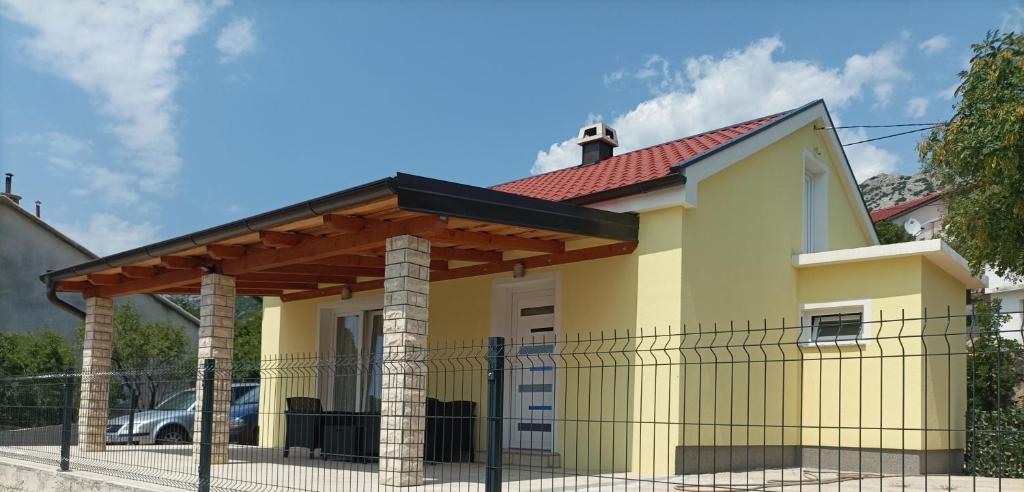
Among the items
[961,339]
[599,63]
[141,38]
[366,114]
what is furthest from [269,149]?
[961,339]

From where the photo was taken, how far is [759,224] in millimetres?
11047

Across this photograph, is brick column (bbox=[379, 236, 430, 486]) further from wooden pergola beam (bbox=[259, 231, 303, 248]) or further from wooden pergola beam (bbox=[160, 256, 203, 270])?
wooden pergola beam (bbox=[160, 256, 203, 270])

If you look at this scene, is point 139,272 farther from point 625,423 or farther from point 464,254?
point 625,423

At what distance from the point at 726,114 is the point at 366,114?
12293 millimetres

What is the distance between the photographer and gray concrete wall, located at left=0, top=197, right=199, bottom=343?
2509 centimetres

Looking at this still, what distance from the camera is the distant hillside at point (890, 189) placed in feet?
234

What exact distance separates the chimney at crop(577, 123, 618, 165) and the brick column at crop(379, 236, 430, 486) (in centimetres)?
A: 728

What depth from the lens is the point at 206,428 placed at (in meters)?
8.01

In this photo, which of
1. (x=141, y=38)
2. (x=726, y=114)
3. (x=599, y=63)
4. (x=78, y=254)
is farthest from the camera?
(x=726, y=114)

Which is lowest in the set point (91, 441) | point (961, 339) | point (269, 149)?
point (91, 441)

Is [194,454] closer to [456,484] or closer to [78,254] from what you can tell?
[456,484]

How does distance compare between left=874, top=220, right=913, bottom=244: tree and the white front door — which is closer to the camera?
the white front door

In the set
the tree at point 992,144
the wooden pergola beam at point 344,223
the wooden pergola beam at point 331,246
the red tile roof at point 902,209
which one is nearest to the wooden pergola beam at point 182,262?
the wooden pergola beam at point 331,246

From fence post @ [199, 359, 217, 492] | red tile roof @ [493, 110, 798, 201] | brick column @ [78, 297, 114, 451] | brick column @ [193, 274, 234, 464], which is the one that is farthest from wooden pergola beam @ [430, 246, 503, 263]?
brick column @ [78, 297, 114, 451]
